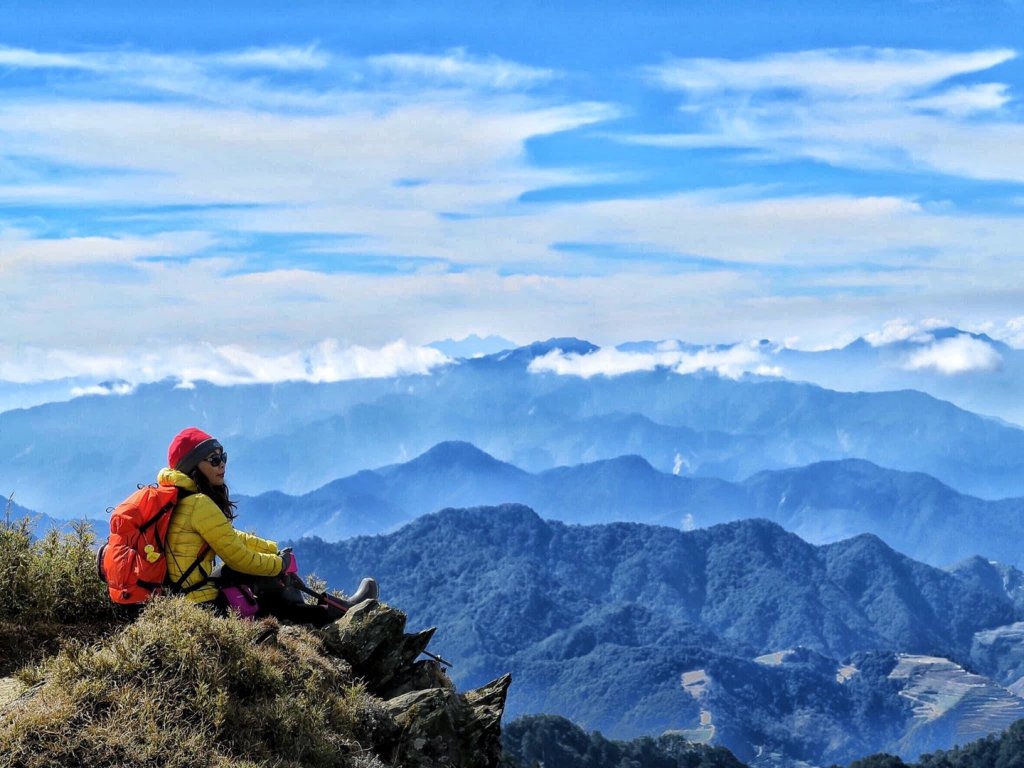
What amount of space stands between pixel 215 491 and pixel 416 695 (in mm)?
3537

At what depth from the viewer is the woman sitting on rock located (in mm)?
13641

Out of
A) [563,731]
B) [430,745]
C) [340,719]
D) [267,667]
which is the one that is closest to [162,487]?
[267,667]

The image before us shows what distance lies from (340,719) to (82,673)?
9.42 ft

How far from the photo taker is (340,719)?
510 inches

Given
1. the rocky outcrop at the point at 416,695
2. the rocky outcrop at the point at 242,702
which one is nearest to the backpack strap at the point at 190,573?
the rocky outcrop at the point at 242,702

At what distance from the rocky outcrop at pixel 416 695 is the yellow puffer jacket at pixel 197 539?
1721mm

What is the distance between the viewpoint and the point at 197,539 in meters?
13.7

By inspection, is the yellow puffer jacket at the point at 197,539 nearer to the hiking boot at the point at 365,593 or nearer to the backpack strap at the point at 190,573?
the backpack strap at the point at 190,573

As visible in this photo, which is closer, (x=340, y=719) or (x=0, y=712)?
(x=0, y=712)

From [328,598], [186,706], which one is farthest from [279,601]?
[186,706]

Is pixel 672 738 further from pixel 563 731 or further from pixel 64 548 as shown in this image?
pixel 64 548

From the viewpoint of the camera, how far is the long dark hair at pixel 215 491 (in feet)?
46.1

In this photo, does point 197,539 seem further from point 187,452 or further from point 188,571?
point 187,452

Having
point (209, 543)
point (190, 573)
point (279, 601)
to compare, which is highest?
point (209, 543)
